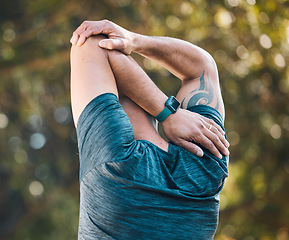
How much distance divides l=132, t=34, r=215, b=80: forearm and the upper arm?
2cm

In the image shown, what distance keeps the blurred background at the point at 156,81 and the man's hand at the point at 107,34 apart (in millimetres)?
3523

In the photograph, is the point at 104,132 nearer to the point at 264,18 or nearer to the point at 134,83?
the point at 134,83

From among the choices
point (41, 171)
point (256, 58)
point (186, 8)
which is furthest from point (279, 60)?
point (41, 171)

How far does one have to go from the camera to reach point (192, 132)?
4.96ft

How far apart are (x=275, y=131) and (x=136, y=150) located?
6.10 meters

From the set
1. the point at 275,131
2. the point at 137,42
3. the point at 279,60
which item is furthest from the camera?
the point at 275,131

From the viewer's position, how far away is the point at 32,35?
604 cm

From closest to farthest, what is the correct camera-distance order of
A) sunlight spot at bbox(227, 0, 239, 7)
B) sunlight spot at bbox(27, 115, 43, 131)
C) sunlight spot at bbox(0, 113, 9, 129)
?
sunlight spot at bbox(227, 0, 239, 7), sunlight spot at bbox(0, 113, 9, 129), sunlight spot at bbox(27, 115, 43, 131)

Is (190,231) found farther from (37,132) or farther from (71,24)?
→ (37,132)

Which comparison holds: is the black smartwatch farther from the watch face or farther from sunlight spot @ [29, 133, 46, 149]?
sunlight spot @ [29, 133, 46, 149]

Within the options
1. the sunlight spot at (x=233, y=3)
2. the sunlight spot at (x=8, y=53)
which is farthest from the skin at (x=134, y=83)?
the sunlight spot at (x=8, y=53)

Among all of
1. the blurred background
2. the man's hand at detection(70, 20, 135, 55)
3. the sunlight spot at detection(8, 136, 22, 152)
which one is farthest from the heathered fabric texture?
the sunlight spot at detection(8, 136, 22, 152)

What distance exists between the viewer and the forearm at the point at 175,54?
1644 millimetres

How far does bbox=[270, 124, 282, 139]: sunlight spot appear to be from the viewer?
6.95 meters
